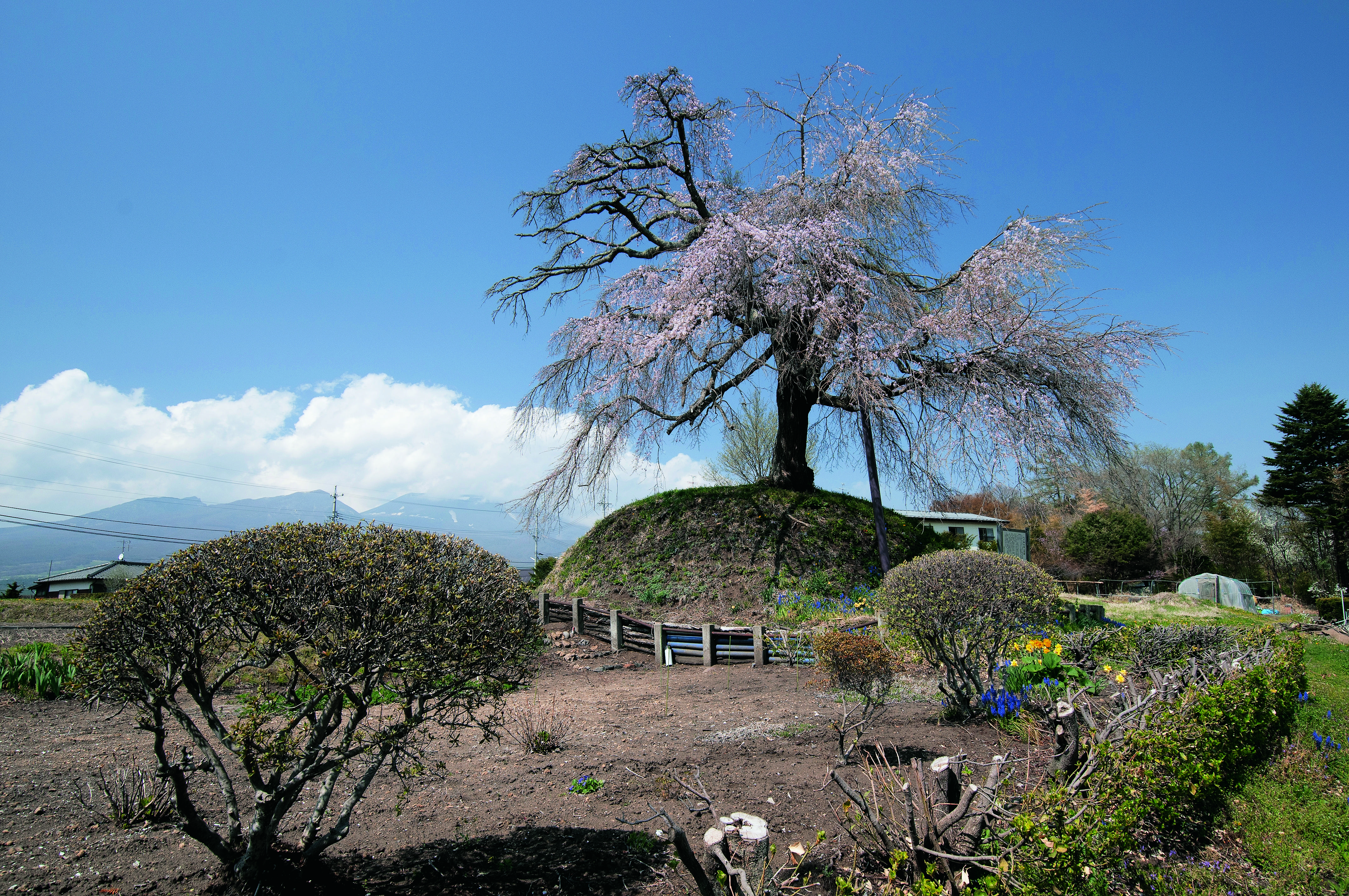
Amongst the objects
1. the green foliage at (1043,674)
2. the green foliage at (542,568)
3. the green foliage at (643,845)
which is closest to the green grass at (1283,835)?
the green foliage at (1043,674)

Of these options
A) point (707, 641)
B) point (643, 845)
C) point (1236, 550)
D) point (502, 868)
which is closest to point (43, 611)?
point (707, 641)

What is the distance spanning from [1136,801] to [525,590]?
352 centimetres

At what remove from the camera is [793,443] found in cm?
1648

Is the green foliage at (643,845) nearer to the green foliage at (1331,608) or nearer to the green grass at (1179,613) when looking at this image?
the green grass at (1179,613)

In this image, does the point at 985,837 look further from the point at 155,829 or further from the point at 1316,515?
the point at 1316,515

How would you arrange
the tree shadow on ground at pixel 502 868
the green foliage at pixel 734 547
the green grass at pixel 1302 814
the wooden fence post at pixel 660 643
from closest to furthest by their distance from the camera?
the tree shadow on ground at pixel 502 868 < the green grass at pixel 1302 814 < the wooden fence post at pixel 660 643 < the green foliage at pixel 734 547

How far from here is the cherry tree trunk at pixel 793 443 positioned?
16.3 meters

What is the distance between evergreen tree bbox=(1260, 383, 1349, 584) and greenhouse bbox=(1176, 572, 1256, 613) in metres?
7.89

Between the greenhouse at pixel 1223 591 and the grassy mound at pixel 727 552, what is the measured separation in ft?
44.9

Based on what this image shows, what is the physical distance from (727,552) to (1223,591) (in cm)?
1970

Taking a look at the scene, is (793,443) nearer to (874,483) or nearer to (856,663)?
(874,483)

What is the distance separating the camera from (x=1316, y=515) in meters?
27.8

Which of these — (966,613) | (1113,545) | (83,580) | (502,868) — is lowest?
(83,580)

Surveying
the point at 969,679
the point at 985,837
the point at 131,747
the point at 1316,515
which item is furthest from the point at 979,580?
the point at 1316,515
